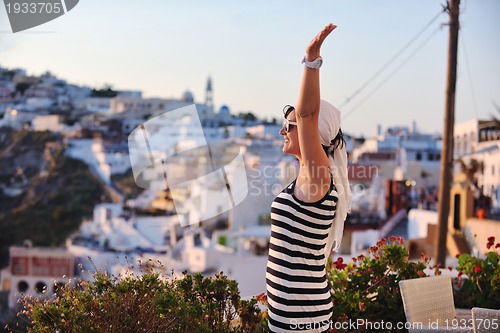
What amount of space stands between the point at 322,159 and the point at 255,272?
9320 mm

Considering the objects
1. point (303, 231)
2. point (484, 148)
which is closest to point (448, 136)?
point (303, 231)

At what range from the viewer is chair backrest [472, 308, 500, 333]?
2.33m

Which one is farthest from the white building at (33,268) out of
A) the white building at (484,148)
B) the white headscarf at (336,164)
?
the white headscarf at (336,164)

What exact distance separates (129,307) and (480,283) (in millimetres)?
2015

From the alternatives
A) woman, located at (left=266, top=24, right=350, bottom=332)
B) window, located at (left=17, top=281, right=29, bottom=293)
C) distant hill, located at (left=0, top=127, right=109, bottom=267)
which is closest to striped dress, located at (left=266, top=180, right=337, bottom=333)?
woman, located at (left=266, top=24, right=350, bottom=332)

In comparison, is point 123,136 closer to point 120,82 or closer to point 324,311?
point 120,82

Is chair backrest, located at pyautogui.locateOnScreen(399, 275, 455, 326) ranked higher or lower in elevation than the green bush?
lower

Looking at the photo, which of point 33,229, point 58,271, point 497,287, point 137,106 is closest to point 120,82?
point 137,106

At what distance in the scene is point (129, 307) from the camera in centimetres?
242

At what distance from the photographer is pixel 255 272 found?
11133 millimetres

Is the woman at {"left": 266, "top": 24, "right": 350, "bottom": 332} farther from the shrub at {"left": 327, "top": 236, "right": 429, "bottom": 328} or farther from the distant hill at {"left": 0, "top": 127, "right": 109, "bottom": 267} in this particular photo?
the distant hill at {"left": 0, "top": 127, "right": 109, "bottom": 267}

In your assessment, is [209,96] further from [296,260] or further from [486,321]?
[296,260]

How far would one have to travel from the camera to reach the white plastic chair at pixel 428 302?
284 centimetres

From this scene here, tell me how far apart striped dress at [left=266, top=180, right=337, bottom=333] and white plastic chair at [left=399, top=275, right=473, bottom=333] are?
882 mm
